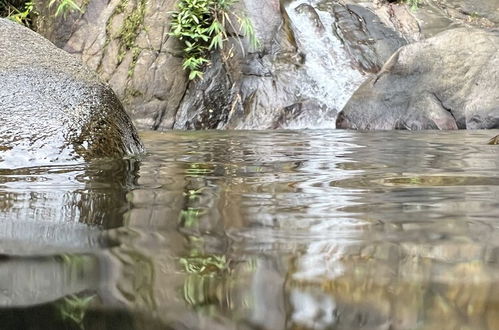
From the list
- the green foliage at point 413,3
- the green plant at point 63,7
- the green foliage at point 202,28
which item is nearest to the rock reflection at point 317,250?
the green foliage at point 202,28

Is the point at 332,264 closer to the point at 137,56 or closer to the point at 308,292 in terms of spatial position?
the point at 308,292

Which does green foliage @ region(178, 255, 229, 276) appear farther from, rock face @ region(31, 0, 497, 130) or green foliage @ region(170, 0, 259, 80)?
green foliage @ region(170, 0, 259, 80)

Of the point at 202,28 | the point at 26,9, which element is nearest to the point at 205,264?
the point at 202,28

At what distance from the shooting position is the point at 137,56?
291 inches

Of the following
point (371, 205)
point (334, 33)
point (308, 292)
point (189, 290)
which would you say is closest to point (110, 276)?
point (189, 290)

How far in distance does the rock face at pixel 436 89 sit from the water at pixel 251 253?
432 centimetres

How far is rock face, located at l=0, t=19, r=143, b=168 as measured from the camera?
99.3 inches

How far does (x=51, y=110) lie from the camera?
2.71 m

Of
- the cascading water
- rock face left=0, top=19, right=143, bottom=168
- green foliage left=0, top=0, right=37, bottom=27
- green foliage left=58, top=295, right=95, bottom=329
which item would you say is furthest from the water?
green foliage left=0, top=0, right=37, bottom=27

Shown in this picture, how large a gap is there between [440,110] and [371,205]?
5.11m

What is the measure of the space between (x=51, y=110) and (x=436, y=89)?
4.82 m

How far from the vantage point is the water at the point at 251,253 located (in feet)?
2.18

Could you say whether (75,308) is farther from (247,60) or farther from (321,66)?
(321,66)

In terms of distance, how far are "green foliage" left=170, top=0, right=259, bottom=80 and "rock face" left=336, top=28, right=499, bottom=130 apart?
1889mm
